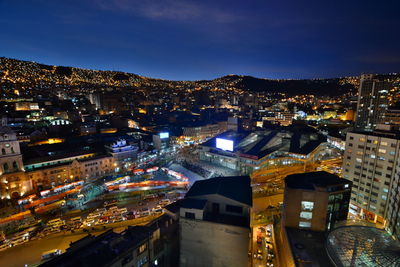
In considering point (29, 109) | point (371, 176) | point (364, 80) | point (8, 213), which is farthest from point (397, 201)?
point (29, 109)

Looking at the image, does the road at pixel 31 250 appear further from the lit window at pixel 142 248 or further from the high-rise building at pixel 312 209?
the high-rise building at pixel 312 209

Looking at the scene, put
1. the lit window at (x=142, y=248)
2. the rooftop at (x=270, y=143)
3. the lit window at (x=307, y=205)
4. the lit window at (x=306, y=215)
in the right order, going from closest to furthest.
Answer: the lit window at (x=142, y=248), the lit window at (x=307, y=205), the lit window at (x=306, y=215), the rooftop at (x=270, y=143)

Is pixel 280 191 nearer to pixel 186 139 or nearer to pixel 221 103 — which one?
pixel 186 139

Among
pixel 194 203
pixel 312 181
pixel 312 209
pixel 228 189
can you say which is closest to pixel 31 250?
pixel 194 203

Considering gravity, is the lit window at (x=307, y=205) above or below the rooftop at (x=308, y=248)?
above

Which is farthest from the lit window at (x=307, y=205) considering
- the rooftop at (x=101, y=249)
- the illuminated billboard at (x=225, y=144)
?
the illuminated billboard at (x=225, y=144)

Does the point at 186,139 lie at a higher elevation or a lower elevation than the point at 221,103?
lower

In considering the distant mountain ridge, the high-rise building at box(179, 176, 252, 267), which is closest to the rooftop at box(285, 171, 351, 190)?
the high-rise building at box(179, 176, 252, 267)
